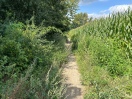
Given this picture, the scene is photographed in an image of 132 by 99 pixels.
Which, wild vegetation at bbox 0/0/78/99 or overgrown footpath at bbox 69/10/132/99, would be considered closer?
wild vegetation at bbox 0/0/78/99

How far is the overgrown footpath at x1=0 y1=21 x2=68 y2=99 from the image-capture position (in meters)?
4.02

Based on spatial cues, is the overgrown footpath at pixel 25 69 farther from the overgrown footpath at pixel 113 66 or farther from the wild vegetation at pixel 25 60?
the overgrown footpath at pixel 113 66

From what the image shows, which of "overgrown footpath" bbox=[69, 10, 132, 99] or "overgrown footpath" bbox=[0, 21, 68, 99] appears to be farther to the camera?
"overgrown footpath" bbox=[69, 10, 132, 99]

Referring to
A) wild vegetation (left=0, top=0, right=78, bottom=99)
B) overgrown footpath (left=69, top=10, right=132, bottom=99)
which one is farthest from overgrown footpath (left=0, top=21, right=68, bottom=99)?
overgrown footpath (left=69, top=10, right=132, bottom=99)

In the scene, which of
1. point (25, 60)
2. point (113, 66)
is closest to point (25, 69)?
point (25, 60)

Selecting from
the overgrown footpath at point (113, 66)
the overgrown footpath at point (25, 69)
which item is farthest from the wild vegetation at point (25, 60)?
the overgrown footpath at point (113, 66)

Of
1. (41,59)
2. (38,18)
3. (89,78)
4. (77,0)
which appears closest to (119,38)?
(89,78)

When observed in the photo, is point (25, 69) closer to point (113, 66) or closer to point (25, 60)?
point (25, 60)

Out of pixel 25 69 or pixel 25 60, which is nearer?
pixel 25 69

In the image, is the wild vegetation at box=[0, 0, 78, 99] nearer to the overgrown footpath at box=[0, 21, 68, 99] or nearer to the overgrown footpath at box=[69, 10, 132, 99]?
the overgrown footpath at box=[0, 21, 68, 99]

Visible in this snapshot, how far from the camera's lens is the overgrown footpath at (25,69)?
402 cm

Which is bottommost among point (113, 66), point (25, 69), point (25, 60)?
point (113, 66)

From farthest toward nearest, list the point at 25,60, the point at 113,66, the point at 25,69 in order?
the point at 113,66 < the point at 25,60 < the point at 25,69

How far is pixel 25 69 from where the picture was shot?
6137mm
